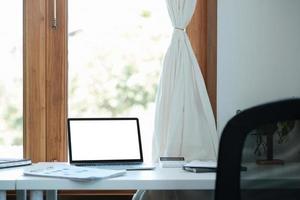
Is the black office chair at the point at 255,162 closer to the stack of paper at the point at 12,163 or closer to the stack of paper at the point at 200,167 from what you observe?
the stack of paper at the point at 200,167

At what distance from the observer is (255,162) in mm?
1340

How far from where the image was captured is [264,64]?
2.62 m

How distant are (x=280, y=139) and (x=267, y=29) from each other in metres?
1.38

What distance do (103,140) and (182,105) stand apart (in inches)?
19.2

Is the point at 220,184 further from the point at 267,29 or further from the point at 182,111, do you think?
the point at 267,29

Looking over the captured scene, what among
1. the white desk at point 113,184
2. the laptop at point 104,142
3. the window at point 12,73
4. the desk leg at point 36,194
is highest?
the window at point 12,73

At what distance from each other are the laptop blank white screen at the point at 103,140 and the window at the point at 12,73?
0.52 metres

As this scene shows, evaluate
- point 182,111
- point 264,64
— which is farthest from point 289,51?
point 182,111

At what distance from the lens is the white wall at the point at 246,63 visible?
2613 millimetres

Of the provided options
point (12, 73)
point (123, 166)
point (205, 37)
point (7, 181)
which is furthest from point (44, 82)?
point (205, 37)

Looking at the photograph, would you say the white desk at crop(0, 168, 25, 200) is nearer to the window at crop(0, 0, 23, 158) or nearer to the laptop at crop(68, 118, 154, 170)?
the laptop at crop(68, 118, 154, 170)

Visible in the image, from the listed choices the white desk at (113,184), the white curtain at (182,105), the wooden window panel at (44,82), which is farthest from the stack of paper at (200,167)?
the wooden window panel at (44,82)

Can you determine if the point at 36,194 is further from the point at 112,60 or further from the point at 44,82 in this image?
the point at 112,60

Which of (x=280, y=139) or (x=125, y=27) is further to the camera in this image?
(x=125, y=27)
